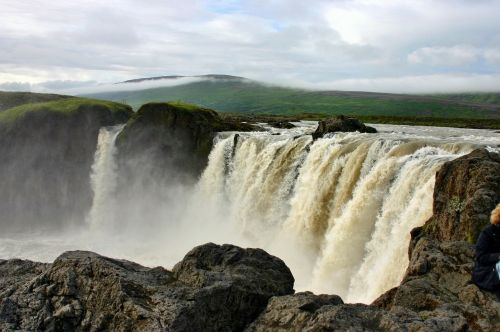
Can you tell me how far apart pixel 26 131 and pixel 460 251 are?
58861 millimetres

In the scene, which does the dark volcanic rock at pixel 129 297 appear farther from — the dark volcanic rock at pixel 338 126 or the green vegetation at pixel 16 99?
the green vegetation at pixel 16 99

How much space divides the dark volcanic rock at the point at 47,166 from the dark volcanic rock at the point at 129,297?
155 ft

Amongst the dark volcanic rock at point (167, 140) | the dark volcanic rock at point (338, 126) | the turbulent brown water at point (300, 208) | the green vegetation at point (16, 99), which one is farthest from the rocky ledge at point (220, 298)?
the green vegetation at point (16, 99)

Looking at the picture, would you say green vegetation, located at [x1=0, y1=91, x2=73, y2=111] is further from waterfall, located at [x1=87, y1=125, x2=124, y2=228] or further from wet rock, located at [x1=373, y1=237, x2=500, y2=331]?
wet rock, located at [x1=373, y1=237, x2=500, y2=331]

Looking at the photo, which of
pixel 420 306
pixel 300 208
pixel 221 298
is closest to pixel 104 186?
pixel 300 208

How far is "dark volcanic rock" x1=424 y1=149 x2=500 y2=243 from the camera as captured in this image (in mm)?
18650

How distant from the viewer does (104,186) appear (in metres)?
57.5

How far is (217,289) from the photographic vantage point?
42.5ft

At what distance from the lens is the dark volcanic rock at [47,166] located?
59.6 m

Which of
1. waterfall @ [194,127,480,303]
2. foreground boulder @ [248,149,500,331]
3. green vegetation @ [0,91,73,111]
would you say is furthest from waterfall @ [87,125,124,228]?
foreground boulder @ [248,149,500,331]

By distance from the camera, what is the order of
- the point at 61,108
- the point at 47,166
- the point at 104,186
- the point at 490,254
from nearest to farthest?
the point at 490,254 < the point at 104,186 < the point at 47,166 < the point at 61,108

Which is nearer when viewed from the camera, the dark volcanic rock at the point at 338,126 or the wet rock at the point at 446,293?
the wet rock at the point at 446,293

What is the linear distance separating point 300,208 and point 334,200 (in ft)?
13.1

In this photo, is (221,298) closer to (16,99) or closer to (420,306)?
(420,306)
